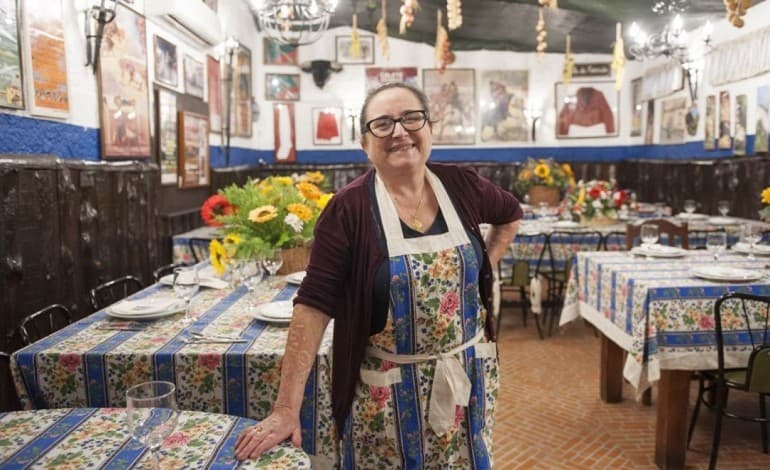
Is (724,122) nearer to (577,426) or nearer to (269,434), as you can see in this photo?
(577,426)

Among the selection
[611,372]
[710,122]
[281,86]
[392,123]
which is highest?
[281,86]

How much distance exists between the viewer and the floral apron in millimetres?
1650

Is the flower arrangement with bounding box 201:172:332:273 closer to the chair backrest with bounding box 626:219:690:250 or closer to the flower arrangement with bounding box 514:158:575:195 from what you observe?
the chair backrest with bounding box 626:219:690:250

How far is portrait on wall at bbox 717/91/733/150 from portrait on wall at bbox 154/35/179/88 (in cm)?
646

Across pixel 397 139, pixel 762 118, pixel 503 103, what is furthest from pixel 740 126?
pixel 397 139

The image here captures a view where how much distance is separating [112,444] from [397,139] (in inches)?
40.9

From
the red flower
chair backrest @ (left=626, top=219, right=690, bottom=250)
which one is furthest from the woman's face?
chair backrest @ (left=626, top=219, right=690, bottom=250)

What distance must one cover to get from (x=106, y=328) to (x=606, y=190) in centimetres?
507

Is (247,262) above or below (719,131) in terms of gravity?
below

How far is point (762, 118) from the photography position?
21.6ft

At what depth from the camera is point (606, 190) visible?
20.0 feet

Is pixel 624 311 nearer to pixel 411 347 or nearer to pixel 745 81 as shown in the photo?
pixel 411 347

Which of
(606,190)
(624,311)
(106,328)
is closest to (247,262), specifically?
(106,328)

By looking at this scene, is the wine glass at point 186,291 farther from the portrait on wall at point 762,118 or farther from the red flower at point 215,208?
the portrait on wall at point 762,118
